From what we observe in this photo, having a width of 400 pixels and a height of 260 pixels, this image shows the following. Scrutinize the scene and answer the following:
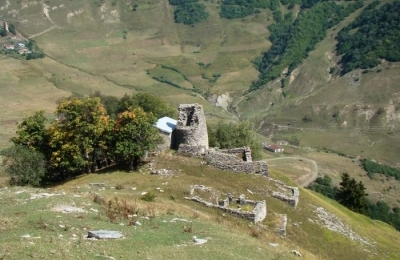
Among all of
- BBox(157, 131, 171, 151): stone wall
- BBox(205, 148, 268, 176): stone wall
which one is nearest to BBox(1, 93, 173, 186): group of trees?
BBox(157, 131, 171, 151): stone wall

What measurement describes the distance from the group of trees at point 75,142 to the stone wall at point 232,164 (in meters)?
6.35

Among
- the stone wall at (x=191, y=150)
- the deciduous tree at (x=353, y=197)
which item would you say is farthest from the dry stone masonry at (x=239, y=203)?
the deciduous tree at (x=353, y=197)

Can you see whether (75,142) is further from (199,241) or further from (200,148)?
(199,241)

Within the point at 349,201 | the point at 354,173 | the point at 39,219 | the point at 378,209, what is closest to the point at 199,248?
the point at 39,219

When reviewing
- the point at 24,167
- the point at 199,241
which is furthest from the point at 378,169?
the point at 199,241

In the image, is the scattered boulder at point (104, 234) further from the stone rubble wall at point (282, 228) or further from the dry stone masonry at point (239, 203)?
the stone rubble wall at point (282, 228)

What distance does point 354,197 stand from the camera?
78.2 meters

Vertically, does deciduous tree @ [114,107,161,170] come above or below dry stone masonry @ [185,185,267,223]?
above

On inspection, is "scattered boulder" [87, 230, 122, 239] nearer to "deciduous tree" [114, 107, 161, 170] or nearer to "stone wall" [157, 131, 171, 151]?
"deciduous tree" [114, 107, 161, 170]

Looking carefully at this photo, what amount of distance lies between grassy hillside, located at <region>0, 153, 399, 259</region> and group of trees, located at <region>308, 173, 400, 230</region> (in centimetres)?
2089

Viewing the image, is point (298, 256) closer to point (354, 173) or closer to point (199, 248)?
point (199, 248)

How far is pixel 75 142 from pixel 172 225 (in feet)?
89.6

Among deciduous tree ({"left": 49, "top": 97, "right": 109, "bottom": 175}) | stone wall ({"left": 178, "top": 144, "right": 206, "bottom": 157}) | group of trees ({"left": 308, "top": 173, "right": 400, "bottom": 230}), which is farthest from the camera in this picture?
group of trees ({"left": 308, "top": 173, "right": 400, "bottom": 230})

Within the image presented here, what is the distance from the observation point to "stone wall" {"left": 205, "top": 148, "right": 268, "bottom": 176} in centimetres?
5050
